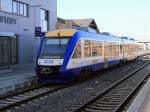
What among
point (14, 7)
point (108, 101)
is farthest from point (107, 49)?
point (108, 101)

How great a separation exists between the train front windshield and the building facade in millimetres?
11264

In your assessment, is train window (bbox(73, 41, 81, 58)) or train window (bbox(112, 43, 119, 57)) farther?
train window (bbox(112, 43, 119, 57))

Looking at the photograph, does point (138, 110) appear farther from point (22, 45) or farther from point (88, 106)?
point (22, 45)

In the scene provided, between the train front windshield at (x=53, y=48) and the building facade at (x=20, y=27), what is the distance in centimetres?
1126

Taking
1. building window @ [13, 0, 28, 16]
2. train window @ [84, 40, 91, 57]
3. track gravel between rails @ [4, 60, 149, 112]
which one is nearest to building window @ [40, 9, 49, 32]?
building window @ [13, 0, 28, 16]

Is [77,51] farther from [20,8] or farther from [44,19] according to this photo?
[44,19]

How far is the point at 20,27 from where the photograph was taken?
37500 millimetres

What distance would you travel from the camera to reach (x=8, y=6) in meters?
35.3

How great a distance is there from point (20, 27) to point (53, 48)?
16.7m

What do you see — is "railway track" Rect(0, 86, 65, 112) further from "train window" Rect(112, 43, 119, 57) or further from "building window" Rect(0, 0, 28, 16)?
"building window" Rect(0, 0, 28, 16)

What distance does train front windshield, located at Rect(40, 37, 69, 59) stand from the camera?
20.9 metres

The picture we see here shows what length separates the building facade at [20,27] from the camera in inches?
1350

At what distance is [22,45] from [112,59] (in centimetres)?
890

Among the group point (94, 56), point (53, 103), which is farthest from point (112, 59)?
point (53, 103)
